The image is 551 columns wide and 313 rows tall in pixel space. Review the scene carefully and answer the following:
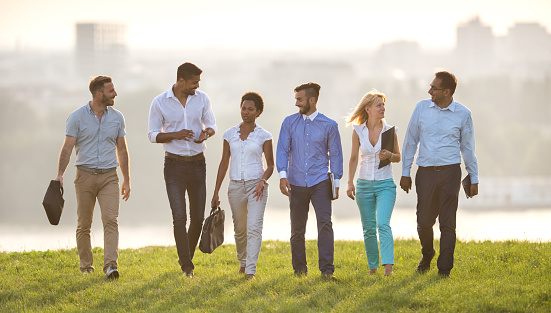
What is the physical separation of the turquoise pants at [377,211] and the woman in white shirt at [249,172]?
1.20 metres

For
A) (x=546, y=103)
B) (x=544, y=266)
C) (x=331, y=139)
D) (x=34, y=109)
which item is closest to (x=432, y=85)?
(x=331, y=139)

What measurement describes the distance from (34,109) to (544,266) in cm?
14517

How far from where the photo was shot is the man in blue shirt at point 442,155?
7820 mm

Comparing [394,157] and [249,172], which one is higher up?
[394,157]

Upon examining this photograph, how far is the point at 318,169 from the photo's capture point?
8.06 m

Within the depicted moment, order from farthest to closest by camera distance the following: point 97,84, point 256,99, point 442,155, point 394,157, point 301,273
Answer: point 97,84 → point 256,99 → point 301,273 → point 394,157 → point 442,155

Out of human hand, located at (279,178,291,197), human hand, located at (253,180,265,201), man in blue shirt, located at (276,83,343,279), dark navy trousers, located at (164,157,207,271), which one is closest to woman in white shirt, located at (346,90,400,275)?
man in blue shirt, located at (276,83,343,279)

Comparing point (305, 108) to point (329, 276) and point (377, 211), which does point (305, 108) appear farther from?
point (329, 276)

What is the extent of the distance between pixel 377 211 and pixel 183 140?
260 centimetres

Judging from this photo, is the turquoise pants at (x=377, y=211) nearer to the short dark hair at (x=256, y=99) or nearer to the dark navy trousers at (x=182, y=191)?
the short dark hair at (x=256, y=99)

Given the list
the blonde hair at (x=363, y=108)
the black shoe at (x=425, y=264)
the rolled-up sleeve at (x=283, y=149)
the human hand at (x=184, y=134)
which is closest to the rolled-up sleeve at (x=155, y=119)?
the human hand at (x=184, y=134)

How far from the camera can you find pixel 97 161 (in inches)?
Answer: 336

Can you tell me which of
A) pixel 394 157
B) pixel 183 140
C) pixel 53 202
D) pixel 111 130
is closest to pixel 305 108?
pixel 394 157

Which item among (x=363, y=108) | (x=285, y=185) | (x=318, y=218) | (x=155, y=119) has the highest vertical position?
(x=363, y=108)
